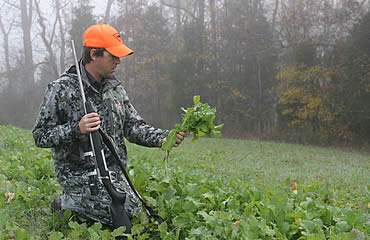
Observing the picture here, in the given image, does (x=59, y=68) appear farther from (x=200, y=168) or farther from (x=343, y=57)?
(x=200, y=168)

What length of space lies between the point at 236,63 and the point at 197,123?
21.6 meters

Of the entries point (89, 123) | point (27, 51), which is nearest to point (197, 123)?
point (89, 123)

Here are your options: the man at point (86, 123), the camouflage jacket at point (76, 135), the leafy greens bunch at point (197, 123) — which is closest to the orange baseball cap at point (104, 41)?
the man at point (86, 123)

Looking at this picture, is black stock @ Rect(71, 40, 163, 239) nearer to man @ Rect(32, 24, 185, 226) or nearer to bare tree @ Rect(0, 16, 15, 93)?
man @ Rect(32, 24, 185, 226)

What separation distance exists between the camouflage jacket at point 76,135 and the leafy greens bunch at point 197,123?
9.1 inches

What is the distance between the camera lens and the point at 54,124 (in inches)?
114

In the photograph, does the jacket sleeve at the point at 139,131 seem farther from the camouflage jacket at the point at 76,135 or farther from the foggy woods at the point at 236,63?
the foggy woods at the point at 236,63

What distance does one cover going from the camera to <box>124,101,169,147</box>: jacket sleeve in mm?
3283

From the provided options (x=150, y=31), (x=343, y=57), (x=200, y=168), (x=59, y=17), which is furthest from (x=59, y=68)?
(x=200, y=168)

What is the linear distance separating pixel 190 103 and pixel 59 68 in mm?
13859

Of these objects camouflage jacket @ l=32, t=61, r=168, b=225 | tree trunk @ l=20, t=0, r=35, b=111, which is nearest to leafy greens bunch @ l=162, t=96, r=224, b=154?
camouflage jacket @ l=32, t=61, r=168, b=225

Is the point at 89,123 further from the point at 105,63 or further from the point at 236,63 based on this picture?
the point at 236,63

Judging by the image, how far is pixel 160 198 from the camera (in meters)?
3.31

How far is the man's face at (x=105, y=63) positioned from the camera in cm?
302
